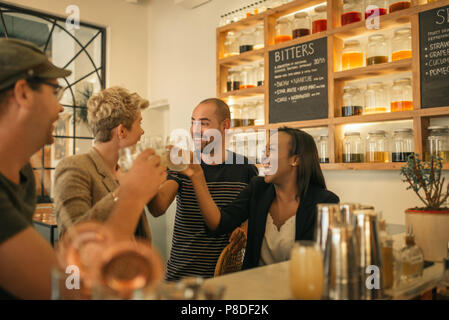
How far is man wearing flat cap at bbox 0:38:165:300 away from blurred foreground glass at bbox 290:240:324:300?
1.25 feet

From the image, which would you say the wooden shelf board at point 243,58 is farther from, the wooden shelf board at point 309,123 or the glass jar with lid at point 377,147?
the glass jar with lid at point 377,147

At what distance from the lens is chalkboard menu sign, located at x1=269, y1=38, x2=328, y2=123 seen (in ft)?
9.16

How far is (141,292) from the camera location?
65 cm

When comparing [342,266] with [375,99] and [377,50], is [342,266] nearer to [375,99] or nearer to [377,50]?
[375,99]

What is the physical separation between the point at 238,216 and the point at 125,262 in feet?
3.59

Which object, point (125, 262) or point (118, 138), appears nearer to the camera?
point (125, 262)

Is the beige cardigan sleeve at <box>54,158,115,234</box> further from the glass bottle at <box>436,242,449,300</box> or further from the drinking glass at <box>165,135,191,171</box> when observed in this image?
the glass bottle at <box>436,242,449,300</box>

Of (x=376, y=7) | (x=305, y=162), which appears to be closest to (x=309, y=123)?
(x=376, y=7)

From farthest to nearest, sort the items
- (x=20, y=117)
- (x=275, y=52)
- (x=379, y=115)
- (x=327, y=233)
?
(x=275, y=52)
(x=379, y=115)
(x=327, y=233)
(x=20, y=117)

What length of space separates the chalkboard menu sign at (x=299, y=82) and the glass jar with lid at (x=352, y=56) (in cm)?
14

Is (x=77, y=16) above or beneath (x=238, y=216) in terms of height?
above

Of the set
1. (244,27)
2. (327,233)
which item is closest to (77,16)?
(244,27)

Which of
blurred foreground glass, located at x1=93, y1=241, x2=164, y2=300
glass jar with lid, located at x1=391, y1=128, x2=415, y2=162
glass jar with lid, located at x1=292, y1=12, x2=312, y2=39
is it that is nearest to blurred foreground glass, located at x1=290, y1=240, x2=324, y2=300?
blurred foreground glass, located at x1=93, y1=241, x2=164, y2=300
